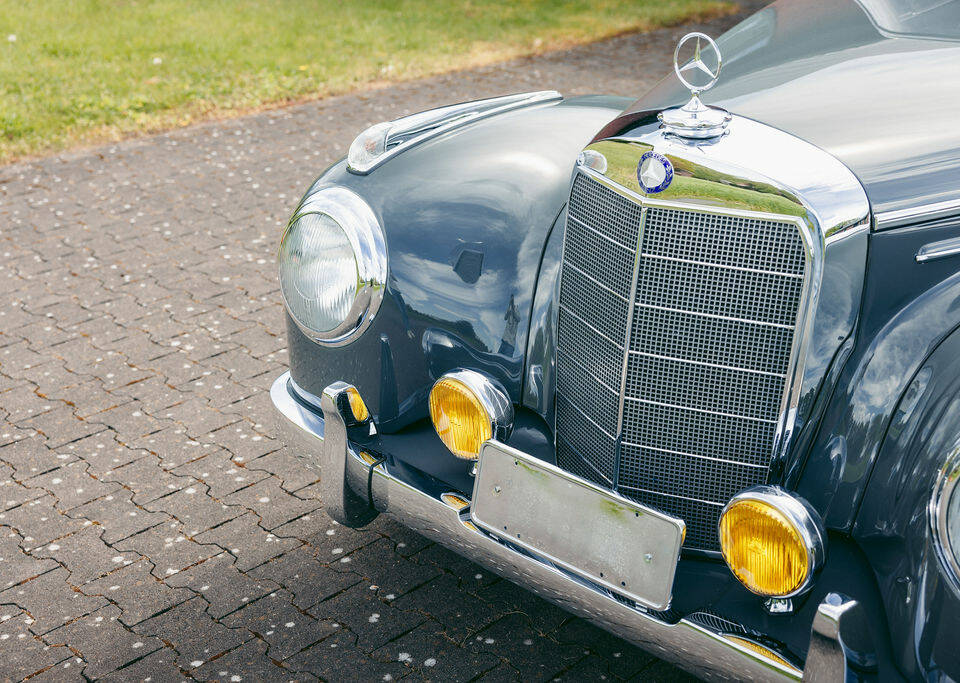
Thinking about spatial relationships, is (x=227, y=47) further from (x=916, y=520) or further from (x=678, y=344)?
(x=916, y=520)

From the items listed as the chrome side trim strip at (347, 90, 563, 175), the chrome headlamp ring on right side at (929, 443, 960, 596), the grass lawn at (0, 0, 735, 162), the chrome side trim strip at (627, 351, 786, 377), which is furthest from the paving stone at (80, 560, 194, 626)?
the grass lawn at (0, 0, 735, 162)

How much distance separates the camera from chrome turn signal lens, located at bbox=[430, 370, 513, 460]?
2291 millimetres

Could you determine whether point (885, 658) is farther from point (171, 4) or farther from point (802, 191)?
point (171, 4)

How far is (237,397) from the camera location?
3869mm

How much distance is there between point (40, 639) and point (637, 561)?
5.57 ft

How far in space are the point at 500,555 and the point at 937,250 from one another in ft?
3.58

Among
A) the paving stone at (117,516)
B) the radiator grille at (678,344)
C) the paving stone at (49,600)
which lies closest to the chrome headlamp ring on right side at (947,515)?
the radiator grille at (678,344)

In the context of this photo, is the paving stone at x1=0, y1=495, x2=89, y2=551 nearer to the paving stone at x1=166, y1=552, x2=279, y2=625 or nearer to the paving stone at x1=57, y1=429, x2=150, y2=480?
the paving stone at x1=57, y1=429, x2=150, y2=480

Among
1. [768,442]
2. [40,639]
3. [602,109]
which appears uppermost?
[602,109]

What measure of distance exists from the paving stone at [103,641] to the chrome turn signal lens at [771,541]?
5.24ft

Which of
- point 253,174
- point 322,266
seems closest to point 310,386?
point 322,266

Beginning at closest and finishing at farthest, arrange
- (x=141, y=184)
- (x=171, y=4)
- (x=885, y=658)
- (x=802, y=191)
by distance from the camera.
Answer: (x=885, y=658) → (x=802, y=191) → (x=141, y=184) → (x=171, y=4)

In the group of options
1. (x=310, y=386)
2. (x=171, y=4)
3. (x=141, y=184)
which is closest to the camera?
(x=310, y=386)

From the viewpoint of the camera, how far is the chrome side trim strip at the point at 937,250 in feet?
6.27
